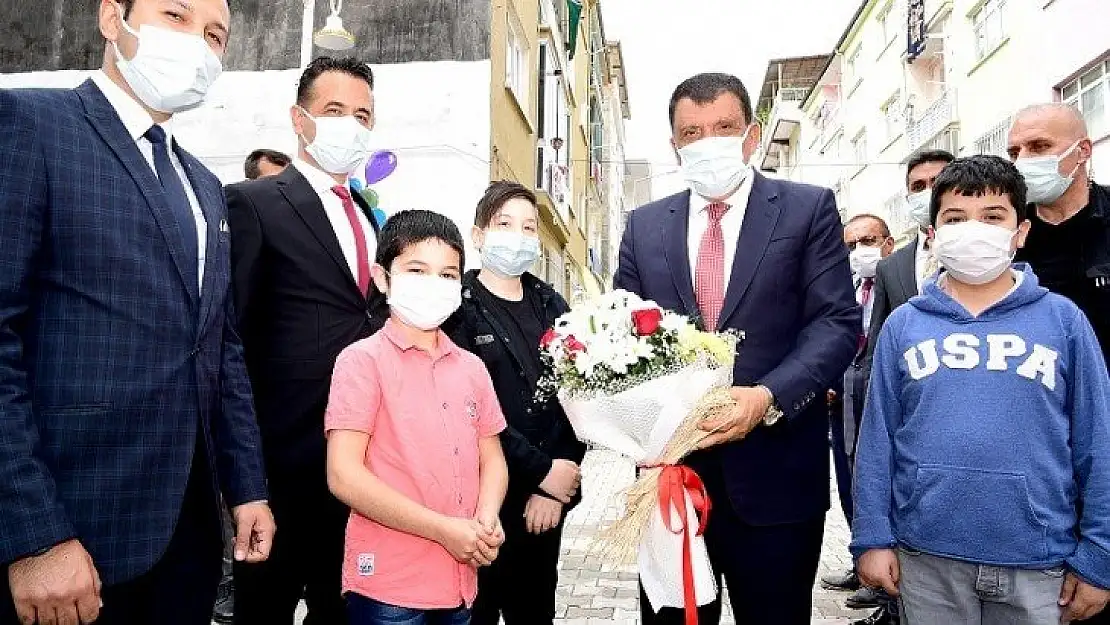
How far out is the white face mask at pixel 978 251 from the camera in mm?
2600

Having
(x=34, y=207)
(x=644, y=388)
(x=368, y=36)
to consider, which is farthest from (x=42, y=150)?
(x=368, y=36)

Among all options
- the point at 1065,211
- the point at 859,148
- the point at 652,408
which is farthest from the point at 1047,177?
the point at 859,148

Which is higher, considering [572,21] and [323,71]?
[572,21]

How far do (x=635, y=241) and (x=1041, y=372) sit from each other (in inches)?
54.0

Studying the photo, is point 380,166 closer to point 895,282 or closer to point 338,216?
point 338,216

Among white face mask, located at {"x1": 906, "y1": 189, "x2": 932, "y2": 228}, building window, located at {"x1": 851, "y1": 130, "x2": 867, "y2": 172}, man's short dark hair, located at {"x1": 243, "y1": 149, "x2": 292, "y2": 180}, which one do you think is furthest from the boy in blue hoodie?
building window, located at {"x1": 851, "y1": 130, "x2": 867, "y2": 172}

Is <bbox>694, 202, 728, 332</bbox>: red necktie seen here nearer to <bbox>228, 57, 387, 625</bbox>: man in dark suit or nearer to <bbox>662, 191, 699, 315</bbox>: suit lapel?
<bbox>662, 191, 699, 315</bbox>: suit lapel

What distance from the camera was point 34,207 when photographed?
1.70m

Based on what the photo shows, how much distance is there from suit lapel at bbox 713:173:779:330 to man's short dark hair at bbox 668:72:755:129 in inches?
12.8

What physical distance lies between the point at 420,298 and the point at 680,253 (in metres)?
0.91

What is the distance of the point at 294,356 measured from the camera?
2668mm

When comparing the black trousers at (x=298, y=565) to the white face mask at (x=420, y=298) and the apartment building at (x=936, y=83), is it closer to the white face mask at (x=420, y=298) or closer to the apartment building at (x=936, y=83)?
the white face mask at (x=420, y=298)

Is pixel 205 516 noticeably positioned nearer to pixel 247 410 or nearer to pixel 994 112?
pixel 247 410

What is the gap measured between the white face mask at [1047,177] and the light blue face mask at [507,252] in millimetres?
2175
